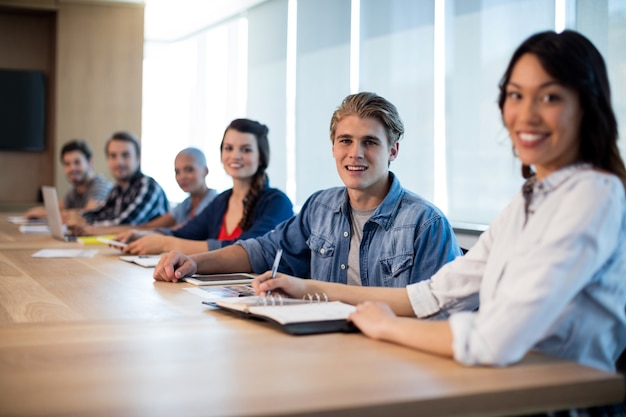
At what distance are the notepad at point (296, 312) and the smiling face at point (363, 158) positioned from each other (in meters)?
0.61

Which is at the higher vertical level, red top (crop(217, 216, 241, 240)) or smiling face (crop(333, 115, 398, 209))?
smiling face (crop(333, 115, 398, 209))

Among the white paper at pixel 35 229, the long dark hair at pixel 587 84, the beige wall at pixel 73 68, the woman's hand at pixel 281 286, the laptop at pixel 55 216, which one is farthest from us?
the beige wall at pixel 73 68

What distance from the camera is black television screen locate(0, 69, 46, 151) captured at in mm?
7949

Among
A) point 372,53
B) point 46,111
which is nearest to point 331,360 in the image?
point 372,53

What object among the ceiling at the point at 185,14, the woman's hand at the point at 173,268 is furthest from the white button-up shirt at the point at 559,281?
the ceiling at the point at 185,14

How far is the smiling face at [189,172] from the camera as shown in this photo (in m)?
4.29

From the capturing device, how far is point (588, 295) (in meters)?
1.34

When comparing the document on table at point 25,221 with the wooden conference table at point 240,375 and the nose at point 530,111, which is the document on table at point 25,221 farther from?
the nose at point 530,111

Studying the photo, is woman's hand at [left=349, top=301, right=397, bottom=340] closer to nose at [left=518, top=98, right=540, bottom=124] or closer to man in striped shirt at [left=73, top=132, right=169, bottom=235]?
nose at [left=518, top=98, right=540, bottom=124]

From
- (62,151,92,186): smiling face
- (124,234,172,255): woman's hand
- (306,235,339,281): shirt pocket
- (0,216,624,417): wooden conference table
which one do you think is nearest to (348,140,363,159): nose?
(306,235,339,281): shirt pocket

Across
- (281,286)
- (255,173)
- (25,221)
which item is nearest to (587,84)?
(281,286)

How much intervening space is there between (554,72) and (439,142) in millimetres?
3440

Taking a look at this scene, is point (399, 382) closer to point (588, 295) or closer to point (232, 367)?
point (232, 367)

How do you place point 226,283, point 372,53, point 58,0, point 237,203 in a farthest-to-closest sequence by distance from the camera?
point 58,0
point 372,53
point 237,203
point 226,283
